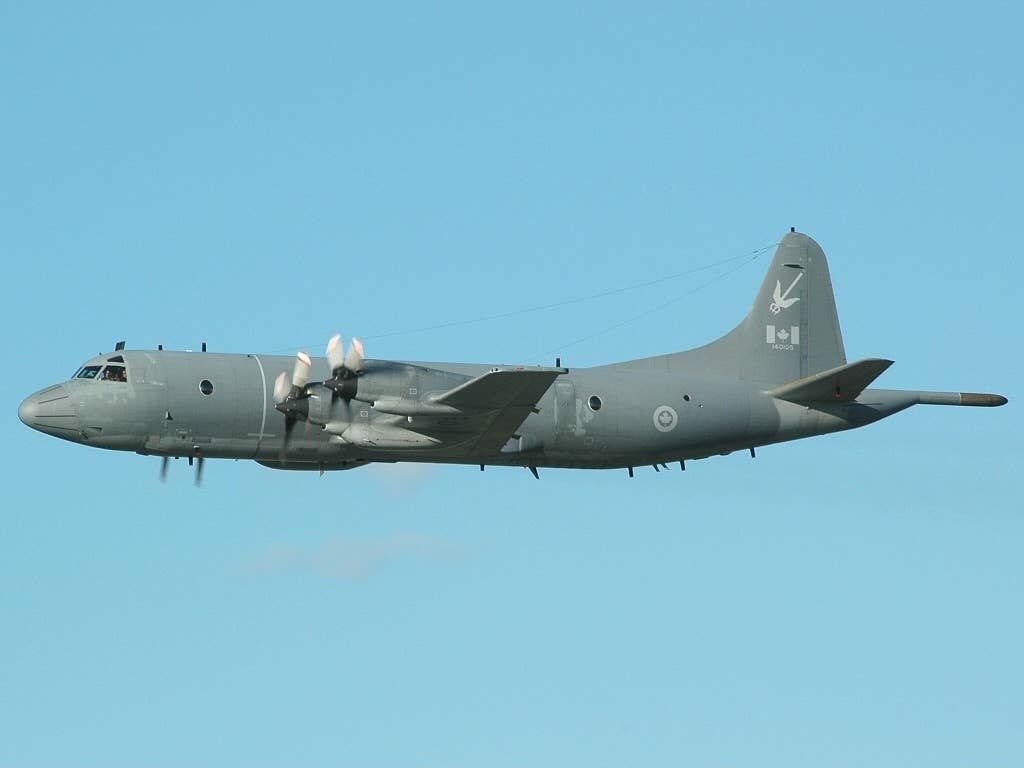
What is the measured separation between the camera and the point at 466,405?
111ft

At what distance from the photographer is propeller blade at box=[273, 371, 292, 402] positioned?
33.7 metres

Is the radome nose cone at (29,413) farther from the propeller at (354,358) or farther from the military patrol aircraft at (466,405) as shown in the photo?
the propeller at (354,358)

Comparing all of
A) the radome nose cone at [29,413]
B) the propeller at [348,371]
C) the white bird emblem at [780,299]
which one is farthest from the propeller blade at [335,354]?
the white bird emblem at [780,299]

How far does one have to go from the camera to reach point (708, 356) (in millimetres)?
38594

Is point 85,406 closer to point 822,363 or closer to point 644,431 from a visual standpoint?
point 644,431

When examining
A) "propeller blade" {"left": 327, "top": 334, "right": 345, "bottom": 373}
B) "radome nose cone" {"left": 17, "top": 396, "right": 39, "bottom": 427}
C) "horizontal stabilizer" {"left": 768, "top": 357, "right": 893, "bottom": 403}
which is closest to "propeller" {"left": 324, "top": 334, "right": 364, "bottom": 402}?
"propeller blade" {"left": 327, "top": 334, "right": 345, "bottom": 373}

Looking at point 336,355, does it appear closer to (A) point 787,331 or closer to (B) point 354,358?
(B) point 354,358

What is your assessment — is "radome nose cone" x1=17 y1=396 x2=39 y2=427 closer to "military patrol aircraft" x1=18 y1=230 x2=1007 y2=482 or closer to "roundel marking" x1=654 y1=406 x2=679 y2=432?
"military patrol aircraft" x1=18 y1=230 x2=1007 y2=482

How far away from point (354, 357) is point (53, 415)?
5.41m

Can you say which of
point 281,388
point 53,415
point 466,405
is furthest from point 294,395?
point 53,415

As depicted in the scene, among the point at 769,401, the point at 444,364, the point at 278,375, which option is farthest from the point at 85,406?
the point at 769,401

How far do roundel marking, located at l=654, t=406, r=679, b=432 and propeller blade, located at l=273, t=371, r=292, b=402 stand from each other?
7188mm

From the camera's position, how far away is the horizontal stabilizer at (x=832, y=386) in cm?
3691

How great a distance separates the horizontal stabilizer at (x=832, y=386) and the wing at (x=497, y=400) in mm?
6222
